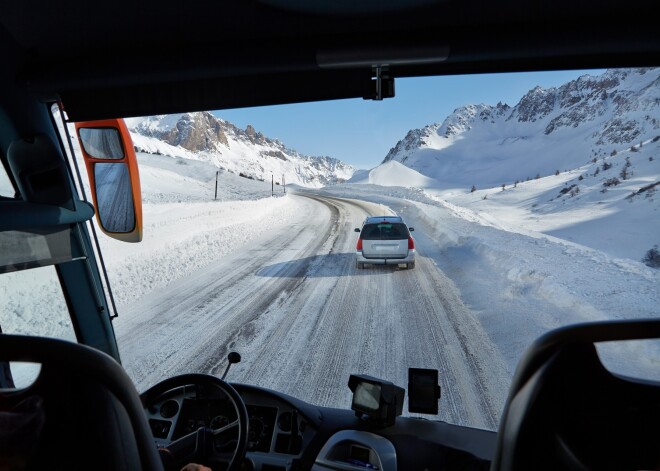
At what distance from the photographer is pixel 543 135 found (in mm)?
80062

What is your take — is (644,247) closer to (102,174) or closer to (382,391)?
(382,391)

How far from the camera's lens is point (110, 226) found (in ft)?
11.3

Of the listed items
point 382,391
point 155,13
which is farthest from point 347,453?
point 155,13

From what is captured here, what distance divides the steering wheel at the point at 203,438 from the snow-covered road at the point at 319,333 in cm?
205

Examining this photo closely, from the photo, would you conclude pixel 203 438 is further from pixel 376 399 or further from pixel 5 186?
pixel 5 186

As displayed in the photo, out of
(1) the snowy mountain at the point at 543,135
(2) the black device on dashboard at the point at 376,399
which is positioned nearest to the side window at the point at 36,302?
(2) the black device on dashboard at the point at 376,399

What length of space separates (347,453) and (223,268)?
8.77 m

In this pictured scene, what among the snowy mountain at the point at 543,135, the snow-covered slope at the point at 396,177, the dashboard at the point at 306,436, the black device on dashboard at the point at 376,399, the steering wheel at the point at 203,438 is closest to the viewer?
the steering wheel at the point at 203,438

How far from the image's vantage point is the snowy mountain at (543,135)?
36.9m

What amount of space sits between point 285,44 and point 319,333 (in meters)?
4.40

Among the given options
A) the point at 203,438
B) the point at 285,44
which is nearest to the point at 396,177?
the point at 285,44

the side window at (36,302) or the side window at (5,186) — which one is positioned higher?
the side window at (5,186)

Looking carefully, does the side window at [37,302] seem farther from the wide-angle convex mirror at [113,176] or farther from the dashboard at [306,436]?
the dashboard at [306,436]

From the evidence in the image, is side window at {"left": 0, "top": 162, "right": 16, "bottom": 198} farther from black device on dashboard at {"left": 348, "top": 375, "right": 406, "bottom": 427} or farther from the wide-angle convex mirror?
black device on dashboard at {"left": 348, "top": 375, "right": 406, "bottom": 427}
